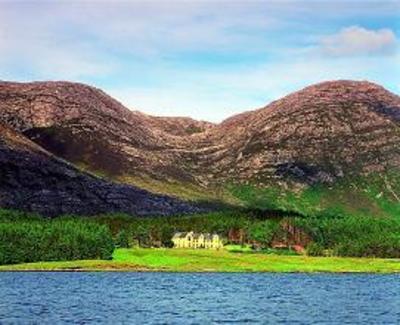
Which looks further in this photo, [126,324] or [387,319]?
[387,319]

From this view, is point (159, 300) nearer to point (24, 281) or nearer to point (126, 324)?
point (126, 324)

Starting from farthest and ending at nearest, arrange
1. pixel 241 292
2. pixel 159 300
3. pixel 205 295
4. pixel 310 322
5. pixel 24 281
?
1. pixel 24 281
2. pixel 241 292
3. pixel 205 295
4. pixel 159 300
5. pixel 310 322

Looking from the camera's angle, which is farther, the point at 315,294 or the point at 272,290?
the point at 272,290

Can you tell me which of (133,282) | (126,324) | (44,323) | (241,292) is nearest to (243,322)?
(126,324)

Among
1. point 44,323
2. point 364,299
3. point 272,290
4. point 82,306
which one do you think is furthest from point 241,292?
point 44,323

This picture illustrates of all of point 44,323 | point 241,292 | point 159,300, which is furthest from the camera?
point 241,292

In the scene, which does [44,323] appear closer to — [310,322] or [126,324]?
[126,324]
